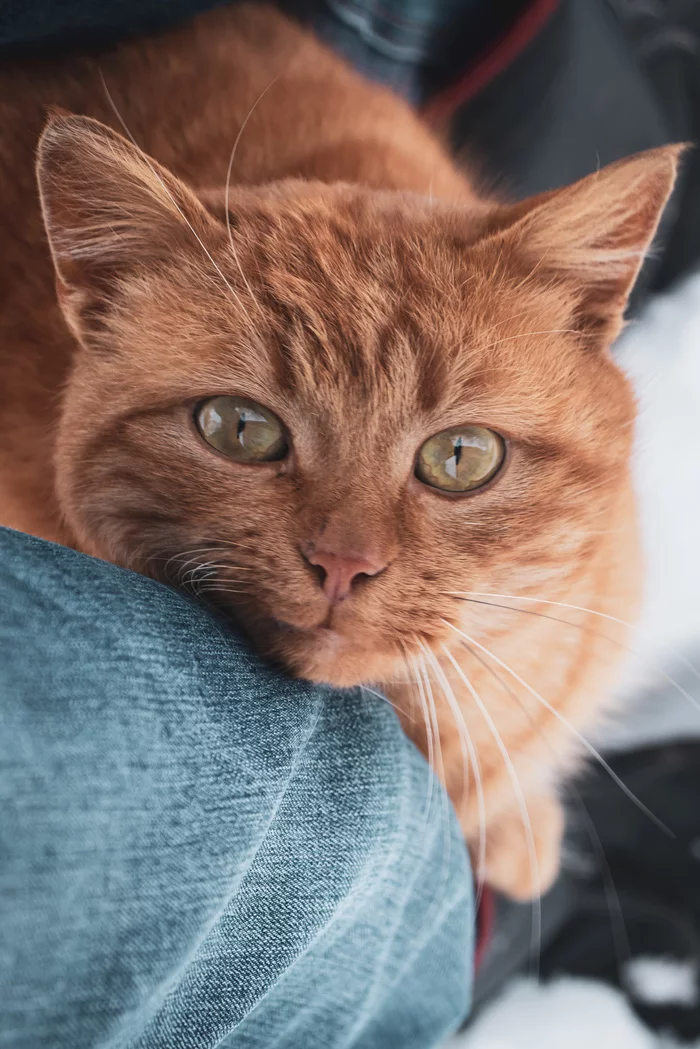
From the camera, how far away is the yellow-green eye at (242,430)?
32.8 inches

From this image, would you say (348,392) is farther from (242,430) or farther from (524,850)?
(524,850)

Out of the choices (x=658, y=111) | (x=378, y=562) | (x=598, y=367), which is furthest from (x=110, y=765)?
(x=658, y=111)

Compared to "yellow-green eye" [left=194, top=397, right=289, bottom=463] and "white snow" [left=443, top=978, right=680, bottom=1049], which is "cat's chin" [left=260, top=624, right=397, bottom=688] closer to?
"yellow-green eye" [left=194, top=397, right=289, bottom=463]

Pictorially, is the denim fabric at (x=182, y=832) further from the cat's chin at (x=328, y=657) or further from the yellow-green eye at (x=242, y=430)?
the yellow-green eye at (x=242, y=430)

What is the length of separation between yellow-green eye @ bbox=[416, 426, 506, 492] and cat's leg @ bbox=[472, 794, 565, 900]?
0.73 m

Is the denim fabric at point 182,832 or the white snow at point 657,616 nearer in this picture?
the denim fabric at point 182,832

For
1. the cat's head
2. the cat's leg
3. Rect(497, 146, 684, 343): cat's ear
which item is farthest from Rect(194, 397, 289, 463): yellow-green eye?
the cat's leg

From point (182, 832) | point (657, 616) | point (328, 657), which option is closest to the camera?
point (182, 832)

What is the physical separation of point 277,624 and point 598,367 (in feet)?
1.53

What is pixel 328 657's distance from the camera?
2.70 feet

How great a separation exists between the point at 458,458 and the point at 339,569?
19 centimetres

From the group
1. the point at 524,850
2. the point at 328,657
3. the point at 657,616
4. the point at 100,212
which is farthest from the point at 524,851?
the point at 100,212

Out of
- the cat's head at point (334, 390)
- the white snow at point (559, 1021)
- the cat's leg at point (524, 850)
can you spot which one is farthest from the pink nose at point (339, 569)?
the white snow at point (559, 1021)

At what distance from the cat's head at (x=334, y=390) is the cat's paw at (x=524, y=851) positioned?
2.17 ft
